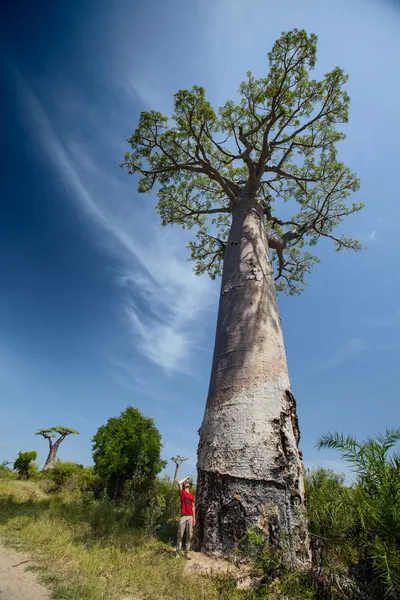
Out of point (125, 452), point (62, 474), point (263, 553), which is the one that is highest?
point (125, 452)

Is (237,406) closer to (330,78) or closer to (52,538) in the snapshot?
(52,538)

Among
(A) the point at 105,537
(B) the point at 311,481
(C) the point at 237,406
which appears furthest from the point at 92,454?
(C) the point at 237,406

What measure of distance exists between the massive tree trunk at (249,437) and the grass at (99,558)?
0.51m

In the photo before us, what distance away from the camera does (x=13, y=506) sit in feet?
17.5

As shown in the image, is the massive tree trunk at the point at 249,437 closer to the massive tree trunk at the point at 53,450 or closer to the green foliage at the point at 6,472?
the green foliage at the point at 6,472

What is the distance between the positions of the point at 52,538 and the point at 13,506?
230 cm

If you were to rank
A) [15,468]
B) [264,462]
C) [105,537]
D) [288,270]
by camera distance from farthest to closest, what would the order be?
1. [15,468]
2. [288,270]
3. [105,537]
4. [264,462]

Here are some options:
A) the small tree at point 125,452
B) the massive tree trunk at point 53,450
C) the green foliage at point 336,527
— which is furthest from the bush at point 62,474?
the green foliage at point 336,527

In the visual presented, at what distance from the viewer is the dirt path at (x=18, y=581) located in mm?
2455

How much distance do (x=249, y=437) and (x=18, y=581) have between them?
93.6 inches

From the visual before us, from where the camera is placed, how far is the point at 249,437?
10.8ft

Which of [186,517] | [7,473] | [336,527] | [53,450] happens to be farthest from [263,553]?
[53,450]

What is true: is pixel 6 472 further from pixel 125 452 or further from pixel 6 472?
pixel 125 452

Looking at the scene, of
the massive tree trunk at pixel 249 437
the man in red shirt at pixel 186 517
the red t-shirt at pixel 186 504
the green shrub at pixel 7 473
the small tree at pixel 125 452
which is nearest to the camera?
the massive tree trunk at pixel 249 437
